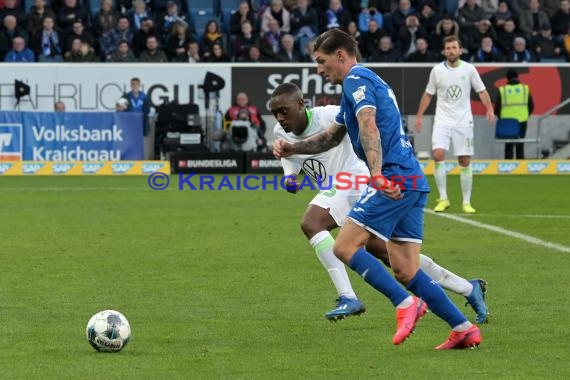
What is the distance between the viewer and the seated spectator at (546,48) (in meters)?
29.4

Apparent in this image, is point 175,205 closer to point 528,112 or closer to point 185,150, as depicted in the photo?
point 185,150

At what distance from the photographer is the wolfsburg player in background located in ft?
27.5

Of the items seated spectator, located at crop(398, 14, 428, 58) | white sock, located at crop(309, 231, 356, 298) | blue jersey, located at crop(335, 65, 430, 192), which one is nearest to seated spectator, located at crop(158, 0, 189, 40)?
seated spectator, located at crop(398, 14, 428, 58)

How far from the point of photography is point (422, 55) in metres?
28.3

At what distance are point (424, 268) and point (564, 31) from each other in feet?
75.4

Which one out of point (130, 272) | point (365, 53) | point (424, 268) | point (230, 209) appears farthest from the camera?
point (365, 53)

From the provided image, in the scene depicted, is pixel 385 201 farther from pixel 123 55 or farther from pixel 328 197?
pixel 123 55

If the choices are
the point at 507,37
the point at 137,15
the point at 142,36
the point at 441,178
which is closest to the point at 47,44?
the point at 142,36

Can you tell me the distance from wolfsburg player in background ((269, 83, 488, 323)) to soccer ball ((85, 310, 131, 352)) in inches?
57.6

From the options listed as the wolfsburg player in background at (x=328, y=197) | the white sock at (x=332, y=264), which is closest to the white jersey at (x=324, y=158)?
the wolfsburg player in background at (x=328, y=197)

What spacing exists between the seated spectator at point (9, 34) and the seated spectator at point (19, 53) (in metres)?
0.39

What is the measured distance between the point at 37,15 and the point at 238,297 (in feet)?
65.3

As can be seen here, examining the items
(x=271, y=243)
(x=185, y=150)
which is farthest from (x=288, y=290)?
(x=185, y=150)

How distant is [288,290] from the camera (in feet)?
33.2
